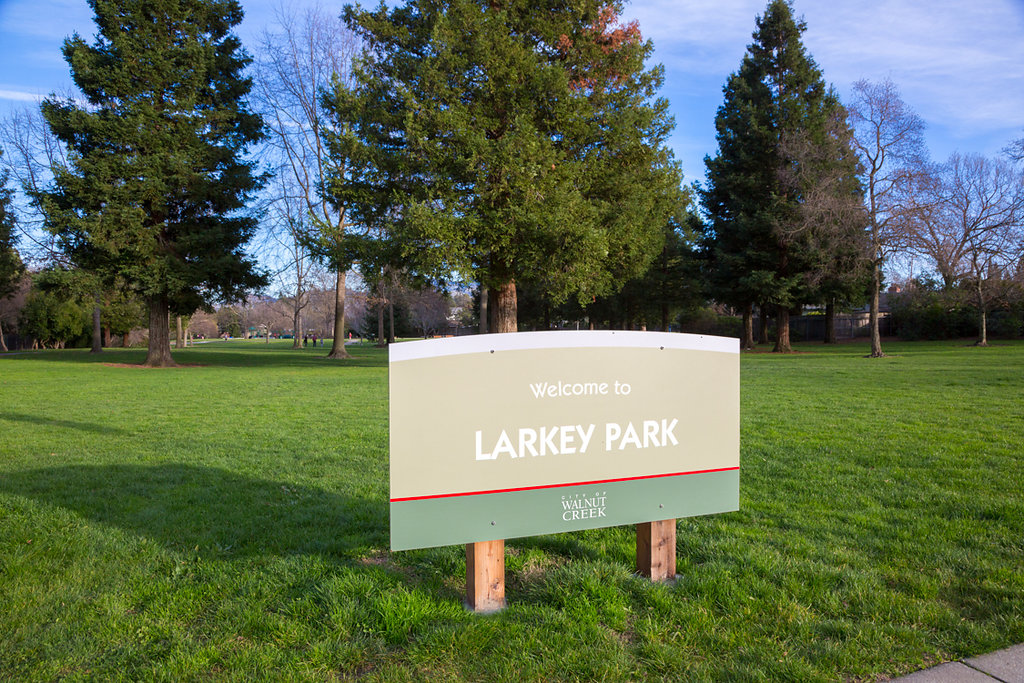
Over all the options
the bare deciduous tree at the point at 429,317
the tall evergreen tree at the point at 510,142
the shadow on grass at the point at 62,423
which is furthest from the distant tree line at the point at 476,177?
the bare deciduous tree at the point at 429,317

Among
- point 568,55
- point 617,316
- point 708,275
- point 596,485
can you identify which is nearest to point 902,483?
point 596,485

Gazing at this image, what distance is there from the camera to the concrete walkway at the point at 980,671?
2.46m

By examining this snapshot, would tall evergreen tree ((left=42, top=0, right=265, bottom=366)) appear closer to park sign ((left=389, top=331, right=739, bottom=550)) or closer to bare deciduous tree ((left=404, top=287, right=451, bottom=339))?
park sign ((left=389, top=331, right=739, bottom=550))

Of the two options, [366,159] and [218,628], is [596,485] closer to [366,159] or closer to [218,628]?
[218,628]

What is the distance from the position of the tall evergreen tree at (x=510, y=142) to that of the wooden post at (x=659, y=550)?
14.0 m

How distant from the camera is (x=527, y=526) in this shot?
121 inches

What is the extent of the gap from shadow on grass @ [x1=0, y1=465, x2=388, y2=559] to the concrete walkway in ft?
9.87

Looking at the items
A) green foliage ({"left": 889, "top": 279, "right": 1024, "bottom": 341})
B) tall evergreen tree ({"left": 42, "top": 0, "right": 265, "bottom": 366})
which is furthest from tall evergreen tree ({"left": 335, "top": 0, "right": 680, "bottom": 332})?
green foliage ({"left": 889, "top": 279, "right": 1024, "bottom": 341})

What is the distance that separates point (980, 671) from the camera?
2.51 m

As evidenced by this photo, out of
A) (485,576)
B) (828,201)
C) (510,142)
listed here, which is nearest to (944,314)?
(828,201)

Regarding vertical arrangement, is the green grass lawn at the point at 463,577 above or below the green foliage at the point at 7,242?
below

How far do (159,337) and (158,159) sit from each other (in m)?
7.07

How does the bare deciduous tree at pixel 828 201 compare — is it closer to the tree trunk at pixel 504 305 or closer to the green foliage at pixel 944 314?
the green foliage at pixel 944 314

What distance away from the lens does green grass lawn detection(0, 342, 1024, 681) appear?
2.68 metres
